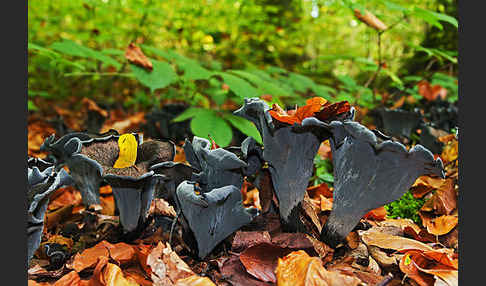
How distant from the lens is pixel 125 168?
1389 mm

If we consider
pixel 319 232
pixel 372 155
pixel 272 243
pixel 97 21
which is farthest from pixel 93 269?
pixel 97 21

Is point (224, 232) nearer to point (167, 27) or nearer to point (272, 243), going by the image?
point (272, 243)

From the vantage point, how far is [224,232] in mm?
1431

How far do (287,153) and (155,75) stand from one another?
1520 millimetres

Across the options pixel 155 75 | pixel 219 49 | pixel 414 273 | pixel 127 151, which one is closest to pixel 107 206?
pixel 127 151

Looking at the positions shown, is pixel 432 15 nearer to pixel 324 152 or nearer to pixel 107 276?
pixel 324 152

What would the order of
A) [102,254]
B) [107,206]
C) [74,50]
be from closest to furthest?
1. [102,254]
2. [107,206]
3. [74,50]

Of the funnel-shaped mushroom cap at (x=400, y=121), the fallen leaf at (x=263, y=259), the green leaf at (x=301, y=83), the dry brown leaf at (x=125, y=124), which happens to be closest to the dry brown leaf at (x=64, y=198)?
the fallen leaf at (x=263, y=259)

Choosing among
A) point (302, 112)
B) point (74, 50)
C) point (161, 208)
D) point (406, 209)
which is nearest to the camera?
point (302, 112)

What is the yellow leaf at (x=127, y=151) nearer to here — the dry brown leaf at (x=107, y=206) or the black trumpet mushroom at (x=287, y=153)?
the black trumpet mushroom at (x=287, y=153)

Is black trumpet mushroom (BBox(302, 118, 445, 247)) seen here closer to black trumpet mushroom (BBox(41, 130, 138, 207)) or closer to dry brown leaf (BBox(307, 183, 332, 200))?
dry brown leaf (BBox(307, 183, 332, 200))

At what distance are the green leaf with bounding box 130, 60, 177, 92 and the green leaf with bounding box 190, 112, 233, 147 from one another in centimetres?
35

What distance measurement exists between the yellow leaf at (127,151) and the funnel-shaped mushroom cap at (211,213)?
1.08 feet

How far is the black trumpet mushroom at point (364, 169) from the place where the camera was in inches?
45.9
